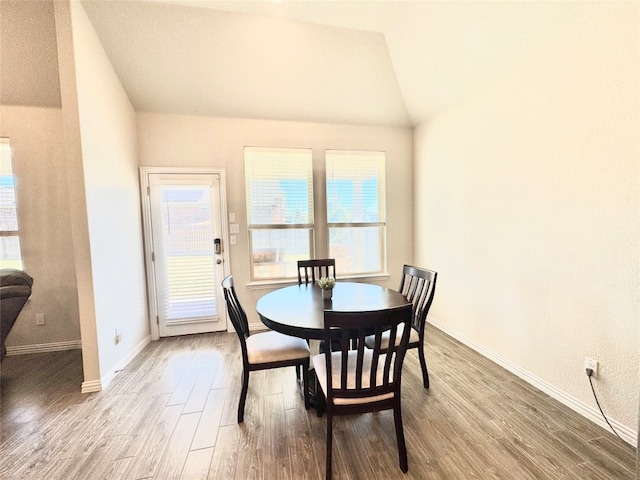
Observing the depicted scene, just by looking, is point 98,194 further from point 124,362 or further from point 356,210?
point 356,210

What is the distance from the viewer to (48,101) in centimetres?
281

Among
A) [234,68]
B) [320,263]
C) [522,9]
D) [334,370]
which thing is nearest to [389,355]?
[334,370]

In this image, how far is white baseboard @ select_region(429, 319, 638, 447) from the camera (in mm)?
1688

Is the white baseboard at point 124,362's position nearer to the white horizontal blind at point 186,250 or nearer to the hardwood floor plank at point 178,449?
the white horizontal blind at point 186,250

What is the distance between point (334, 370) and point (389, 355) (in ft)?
1.26

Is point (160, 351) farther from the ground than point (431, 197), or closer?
closer

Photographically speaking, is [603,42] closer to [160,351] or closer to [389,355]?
[389,355]

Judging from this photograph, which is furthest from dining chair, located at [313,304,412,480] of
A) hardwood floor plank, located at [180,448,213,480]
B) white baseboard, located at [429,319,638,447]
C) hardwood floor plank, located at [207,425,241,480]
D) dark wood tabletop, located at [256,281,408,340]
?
white baseboard, located at [429,319,638,447]

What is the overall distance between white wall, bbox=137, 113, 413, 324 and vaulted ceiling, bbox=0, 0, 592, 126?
0.49 feet

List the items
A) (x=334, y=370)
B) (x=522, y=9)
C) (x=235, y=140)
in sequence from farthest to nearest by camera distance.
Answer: (x=235, y=140) → (x=522, y=9) → (x=334, y=370)

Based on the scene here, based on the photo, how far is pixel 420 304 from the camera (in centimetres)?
234

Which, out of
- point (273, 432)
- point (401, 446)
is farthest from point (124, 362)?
point (401, 446)

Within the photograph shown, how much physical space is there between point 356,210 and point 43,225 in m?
3.46

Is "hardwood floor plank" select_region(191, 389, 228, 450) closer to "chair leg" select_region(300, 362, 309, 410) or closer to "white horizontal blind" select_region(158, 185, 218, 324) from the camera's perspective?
"chair leg" select_region(300, 362, 309, 410)
